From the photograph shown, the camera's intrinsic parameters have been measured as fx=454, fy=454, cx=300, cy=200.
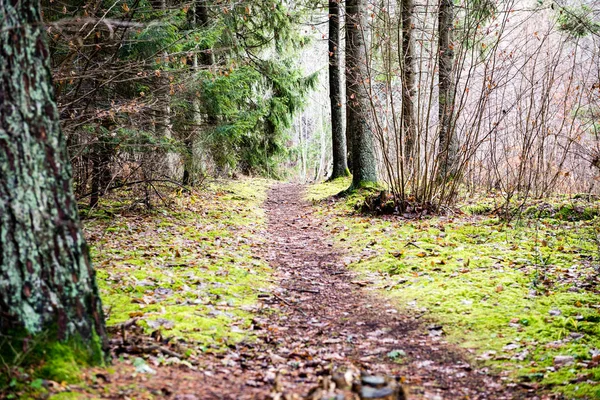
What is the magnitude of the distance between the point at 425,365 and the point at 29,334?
2.83 metres

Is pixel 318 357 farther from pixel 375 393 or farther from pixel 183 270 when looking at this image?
pixel 183 270

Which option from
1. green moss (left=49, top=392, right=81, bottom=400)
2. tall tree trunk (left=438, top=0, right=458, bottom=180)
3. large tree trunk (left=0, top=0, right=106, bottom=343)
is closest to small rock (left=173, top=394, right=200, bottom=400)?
green moss (left=49, top=392, right=81, bottom=400)

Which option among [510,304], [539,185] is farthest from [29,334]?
[539,185]

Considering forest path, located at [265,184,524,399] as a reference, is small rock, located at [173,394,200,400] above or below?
above

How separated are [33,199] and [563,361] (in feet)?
12.6

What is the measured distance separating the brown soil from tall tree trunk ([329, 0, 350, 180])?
8.33 m

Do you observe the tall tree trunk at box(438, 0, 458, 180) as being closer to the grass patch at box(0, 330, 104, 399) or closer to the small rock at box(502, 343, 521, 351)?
the small rock at box(502, 343, 521, 351)

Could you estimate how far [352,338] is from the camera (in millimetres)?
4195

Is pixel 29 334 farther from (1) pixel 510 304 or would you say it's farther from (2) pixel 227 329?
(1) pixel 510 304

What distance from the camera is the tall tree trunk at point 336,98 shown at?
1319cm

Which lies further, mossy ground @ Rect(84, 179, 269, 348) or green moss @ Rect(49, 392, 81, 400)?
mossy ground @ Rect(84, 179, 269, 348)

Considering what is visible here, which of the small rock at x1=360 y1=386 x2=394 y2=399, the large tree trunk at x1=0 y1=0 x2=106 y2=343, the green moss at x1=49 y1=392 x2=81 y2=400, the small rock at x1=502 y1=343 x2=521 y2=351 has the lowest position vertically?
the small rock at x1=502 y1=343 x2=521 y2=351

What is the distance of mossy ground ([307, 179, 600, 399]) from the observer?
358 cm

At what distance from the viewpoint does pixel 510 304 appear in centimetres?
454
